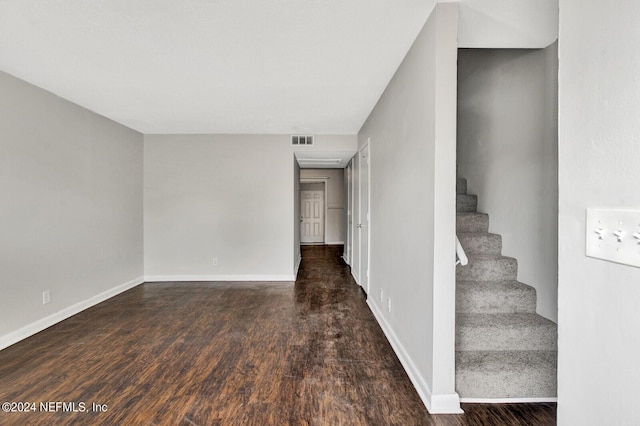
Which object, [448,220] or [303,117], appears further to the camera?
[303,117]

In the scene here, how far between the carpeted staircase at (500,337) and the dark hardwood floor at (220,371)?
11cm

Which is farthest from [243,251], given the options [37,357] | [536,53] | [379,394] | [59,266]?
[536,53]

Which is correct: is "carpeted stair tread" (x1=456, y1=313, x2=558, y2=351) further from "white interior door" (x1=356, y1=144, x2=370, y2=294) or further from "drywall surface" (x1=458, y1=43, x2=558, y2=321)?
"white interior door" (x1=356, y1=144, x2=370, y2=294)

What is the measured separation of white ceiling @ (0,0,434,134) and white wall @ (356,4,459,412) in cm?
26

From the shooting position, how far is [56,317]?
3258mm

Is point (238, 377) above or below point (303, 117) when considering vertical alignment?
below

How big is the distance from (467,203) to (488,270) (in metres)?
0.89

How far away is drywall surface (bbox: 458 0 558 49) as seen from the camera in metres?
1.80

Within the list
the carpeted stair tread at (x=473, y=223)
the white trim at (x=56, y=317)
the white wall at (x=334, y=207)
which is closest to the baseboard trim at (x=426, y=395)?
the carpeted stair tread at (x=473, y=223)

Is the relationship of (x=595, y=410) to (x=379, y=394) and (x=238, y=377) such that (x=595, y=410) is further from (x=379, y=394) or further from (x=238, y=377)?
(x=238, y=377)

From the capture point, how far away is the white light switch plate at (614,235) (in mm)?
658

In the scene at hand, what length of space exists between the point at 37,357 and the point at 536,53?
4.56m

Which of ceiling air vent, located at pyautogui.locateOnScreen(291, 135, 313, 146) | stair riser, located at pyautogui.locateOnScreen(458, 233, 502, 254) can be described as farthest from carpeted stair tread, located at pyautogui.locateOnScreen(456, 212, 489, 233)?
ceiling air vent, located at pyautogui.locateOnScreen(291, 135, 313, 146)

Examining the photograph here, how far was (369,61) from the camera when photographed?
2.53m
